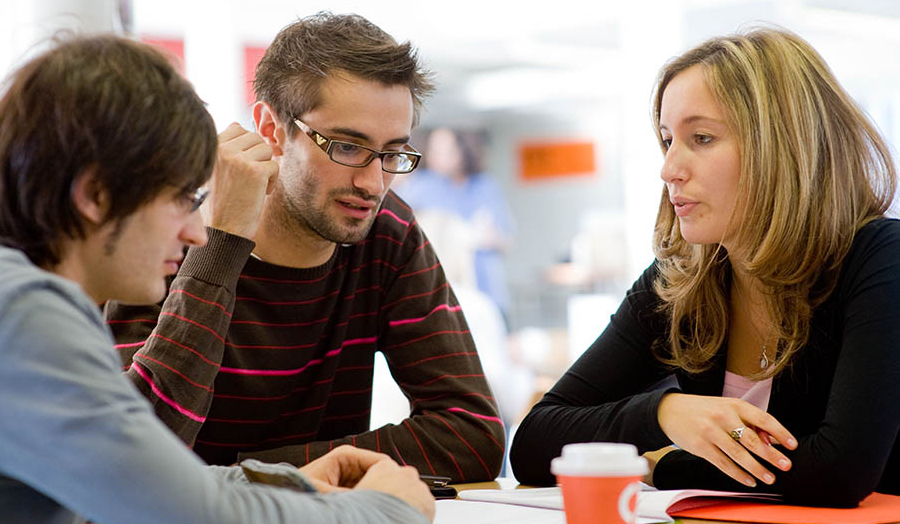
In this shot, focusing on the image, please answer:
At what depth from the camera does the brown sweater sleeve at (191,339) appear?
4.33 ft

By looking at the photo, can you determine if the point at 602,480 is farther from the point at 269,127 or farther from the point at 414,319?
the point at 269,127

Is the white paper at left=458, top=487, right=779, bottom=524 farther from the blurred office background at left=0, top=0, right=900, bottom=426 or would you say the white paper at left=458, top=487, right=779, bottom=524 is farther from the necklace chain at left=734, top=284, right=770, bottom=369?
the blurred office background at left=0, top=0, right=900, bottom=426

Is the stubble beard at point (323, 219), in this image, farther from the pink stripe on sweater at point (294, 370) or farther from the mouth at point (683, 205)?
the mouth at point (683, 205)

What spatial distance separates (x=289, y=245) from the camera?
5.50 ft

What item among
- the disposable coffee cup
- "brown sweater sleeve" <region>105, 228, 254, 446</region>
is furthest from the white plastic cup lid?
"brown sweater sleeve" <region>105, 228, 254, 446</region>

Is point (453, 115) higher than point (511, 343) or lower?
higher

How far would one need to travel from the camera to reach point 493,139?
40.1 feet

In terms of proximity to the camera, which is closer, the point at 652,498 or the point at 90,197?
the point at 90,197

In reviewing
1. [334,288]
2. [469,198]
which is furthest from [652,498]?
[469,198]

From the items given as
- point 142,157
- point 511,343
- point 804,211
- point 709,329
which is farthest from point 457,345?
point 511,343

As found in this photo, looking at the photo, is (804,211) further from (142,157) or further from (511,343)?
(511,343)

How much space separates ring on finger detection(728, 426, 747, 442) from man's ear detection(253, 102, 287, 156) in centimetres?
91

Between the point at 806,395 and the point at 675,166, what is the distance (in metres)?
0.39

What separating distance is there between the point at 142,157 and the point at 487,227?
19.4 ft
